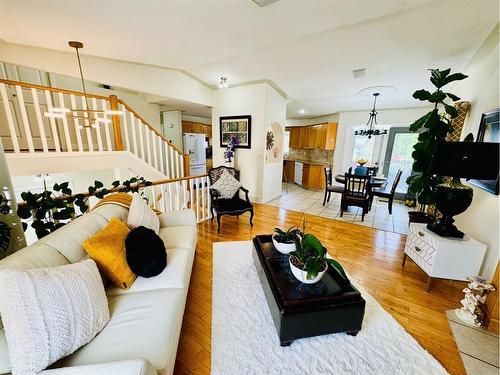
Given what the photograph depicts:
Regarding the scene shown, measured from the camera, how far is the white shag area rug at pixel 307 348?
1.32 m

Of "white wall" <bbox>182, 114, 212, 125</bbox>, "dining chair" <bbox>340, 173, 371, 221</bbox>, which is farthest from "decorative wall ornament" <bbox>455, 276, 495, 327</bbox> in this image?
"white wall" <bbox>182, 114, 212, 125</bbox>

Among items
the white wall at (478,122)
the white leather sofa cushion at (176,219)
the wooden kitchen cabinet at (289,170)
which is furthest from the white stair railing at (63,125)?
the white wall at (478,122)

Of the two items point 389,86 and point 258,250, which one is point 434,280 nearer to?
point 258,250

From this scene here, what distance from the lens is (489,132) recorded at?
1971 millimetres

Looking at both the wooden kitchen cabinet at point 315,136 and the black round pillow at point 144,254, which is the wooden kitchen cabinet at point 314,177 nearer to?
the wooden kitchen cabinet at point 315,136

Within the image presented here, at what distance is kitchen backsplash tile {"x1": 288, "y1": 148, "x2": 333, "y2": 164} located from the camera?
22.4 feet

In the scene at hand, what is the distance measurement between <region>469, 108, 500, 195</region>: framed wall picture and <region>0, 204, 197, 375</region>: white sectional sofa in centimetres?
280

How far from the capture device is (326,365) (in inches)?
52.4

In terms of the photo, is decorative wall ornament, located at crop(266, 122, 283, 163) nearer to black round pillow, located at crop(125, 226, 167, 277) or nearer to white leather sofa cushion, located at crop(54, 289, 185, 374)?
black round pillow, located at crop(125, 226, 167, 277)

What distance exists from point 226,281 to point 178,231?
76 centimetres

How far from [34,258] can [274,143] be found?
474 centimetres

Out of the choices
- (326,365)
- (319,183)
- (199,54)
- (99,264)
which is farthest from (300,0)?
(319,183)

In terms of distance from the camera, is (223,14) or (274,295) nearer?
(274,295)

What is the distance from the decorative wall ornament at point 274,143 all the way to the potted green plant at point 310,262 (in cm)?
347
